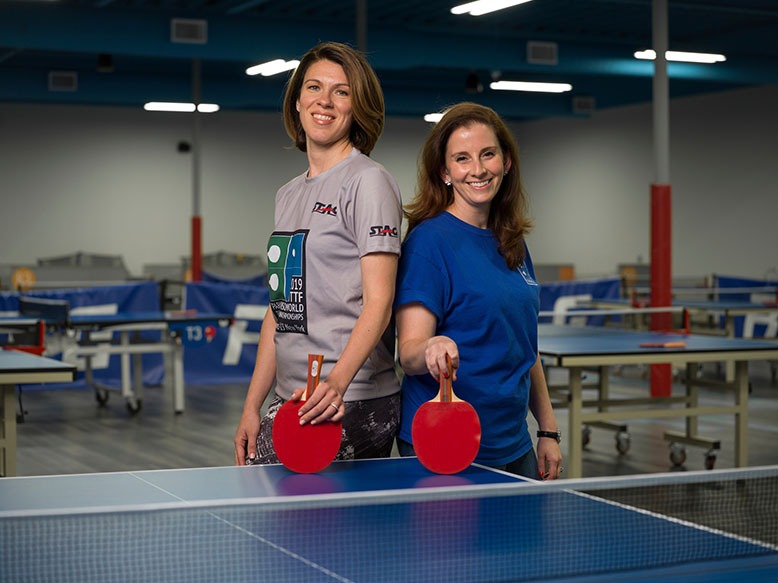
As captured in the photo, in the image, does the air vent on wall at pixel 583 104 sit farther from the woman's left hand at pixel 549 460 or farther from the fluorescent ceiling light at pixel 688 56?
the woman's left hand at pixel 549 460

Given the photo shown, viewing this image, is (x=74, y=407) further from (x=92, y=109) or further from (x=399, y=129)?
(x=399, y=129)

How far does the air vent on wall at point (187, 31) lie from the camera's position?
13062 mm

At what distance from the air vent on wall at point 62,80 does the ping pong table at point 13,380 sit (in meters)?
13.5

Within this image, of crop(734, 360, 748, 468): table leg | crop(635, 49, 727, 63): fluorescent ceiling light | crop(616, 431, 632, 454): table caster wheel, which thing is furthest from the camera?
crop(635, 49, 727, 63): fluorescent ceiling light

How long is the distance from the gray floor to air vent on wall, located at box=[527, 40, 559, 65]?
5.70 meters

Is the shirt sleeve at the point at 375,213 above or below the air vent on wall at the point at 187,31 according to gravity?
below

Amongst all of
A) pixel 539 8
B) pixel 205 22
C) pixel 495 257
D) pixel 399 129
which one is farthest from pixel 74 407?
pixel 399 129

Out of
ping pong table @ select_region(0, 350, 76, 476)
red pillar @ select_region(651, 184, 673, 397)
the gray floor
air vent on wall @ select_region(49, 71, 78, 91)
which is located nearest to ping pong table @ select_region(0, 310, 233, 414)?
the gray floor

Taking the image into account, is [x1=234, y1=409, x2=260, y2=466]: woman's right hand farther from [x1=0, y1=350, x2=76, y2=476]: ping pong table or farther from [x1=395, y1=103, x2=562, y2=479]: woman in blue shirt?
[x1=0, y1=350, x2=76, y2=476]: ping pong table

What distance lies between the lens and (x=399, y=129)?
22875mm

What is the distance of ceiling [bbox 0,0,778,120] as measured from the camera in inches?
510

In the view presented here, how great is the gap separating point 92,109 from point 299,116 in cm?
1922

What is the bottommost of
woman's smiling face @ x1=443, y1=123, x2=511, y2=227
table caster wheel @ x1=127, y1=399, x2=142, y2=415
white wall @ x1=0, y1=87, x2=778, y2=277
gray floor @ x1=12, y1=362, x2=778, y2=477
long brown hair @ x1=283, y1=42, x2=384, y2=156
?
gray floor @ x1=12, y1=362, x2=778, y2=477

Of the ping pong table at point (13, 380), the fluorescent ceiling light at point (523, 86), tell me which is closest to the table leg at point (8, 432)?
the ping pong table at point (13, 380)
